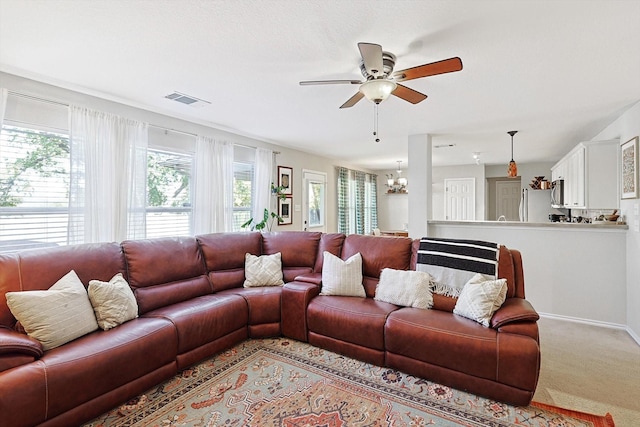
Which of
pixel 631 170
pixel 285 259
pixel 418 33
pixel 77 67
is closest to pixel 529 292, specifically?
pixel 631 170

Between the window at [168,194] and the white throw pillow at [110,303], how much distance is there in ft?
4.82

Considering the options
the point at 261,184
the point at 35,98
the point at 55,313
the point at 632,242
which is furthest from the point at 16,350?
the point at 632,242

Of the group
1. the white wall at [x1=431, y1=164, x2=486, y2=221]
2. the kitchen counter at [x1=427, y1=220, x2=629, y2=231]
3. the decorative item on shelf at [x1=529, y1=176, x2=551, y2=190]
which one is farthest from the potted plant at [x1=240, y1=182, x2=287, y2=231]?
the decorative item on shelf at [x1=529, y1=176, x2=551, y2=190]

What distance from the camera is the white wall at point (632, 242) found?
3211 mm

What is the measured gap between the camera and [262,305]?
3.14m

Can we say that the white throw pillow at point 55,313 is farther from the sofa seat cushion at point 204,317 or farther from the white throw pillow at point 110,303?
the sofa seat cushion at point 204,317

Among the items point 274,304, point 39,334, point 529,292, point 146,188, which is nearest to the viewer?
point 39,334

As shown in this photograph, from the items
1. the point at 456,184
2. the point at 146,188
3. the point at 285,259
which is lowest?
the point at 285,259

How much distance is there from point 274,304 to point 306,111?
221cm

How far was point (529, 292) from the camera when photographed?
405 centimetres

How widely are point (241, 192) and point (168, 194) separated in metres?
1.24

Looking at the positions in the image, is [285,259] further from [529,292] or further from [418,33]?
[529,292]

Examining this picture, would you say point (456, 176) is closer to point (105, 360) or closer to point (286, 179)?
point (286, 179)

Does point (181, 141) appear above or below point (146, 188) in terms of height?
above
